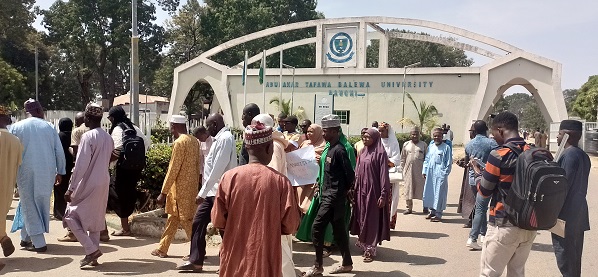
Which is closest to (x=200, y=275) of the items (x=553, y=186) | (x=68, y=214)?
(x=68, y=214)

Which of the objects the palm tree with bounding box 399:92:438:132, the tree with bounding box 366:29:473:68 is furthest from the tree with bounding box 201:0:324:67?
the palm tree with bounding box 399:92:438:132

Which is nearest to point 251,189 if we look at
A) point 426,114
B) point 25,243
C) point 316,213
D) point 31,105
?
point 316,213

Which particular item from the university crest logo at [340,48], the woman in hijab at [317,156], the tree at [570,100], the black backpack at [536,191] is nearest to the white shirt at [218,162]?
the woman in hijab at [317,156]

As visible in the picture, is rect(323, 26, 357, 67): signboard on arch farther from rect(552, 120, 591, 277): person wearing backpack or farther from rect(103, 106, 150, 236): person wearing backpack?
rect(552, 120, 591, 277): person wearing backpack

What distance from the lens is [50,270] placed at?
5.82 m

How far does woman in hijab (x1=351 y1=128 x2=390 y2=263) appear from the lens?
657cm

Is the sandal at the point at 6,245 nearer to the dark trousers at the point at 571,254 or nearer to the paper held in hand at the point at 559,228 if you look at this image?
the paper held in hand at the point at 559,228

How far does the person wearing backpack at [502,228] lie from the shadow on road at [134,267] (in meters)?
3.27

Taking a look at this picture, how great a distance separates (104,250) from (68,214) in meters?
1.06

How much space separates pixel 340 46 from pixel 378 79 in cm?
301

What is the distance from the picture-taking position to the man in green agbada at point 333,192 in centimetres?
581

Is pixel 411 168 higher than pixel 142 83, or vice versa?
pixel 142 83

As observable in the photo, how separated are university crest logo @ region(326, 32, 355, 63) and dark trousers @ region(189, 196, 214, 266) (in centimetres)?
2754

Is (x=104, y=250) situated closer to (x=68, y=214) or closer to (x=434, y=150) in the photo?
(x=68, y=214)
